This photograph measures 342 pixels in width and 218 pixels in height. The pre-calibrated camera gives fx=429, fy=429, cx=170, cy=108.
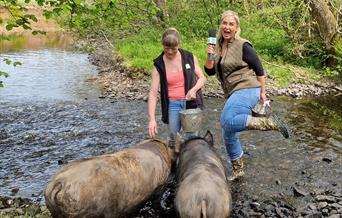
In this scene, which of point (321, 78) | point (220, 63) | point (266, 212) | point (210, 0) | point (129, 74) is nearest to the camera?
point (266, 212)

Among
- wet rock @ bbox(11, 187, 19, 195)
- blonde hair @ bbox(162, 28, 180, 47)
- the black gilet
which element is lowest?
wet rock @ bbox(11, 187, 19, 195)

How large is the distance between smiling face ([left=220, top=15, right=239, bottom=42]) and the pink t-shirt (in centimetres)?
80

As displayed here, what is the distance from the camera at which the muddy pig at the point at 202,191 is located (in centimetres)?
397

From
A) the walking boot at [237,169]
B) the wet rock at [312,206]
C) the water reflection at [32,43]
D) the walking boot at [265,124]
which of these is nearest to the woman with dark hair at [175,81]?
the walking boot at [265,124]

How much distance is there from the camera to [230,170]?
6.67 meters

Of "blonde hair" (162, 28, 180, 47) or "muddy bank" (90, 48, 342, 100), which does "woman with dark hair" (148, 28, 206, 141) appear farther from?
"muddy bank" (90, 48, 342, 100)

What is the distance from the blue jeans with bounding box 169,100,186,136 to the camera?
5961mm

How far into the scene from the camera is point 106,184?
14.1 ft

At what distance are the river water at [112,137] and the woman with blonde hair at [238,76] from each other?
100cm

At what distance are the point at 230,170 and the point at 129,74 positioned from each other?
8.47 m

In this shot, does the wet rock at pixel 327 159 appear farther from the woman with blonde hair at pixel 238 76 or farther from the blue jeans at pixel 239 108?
the blue jeans at pixel 239 108

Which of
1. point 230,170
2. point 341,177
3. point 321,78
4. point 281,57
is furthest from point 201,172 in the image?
point 281,57

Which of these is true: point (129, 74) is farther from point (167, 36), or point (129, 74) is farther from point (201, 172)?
point (201, 172)

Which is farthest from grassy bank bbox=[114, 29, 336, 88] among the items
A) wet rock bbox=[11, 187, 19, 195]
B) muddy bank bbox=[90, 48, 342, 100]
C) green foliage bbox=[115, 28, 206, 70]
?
wet rock bbox=[11, 187, 19, 195]
